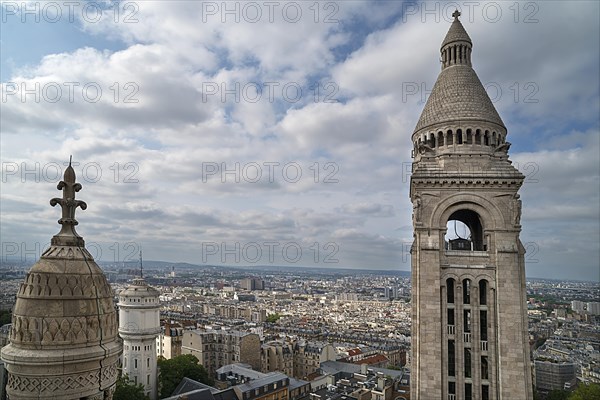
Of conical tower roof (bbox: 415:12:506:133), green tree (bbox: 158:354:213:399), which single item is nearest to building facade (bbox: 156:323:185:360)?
green tree (bbox: 158:354:213:399)

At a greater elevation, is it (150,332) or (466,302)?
(466,302)

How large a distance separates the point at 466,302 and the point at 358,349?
2952 inches

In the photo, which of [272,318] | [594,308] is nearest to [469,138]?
[272,318]

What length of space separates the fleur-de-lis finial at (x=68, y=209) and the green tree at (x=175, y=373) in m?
55.6

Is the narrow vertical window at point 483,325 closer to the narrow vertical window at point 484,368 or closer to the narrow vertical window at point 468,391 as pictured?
the narrow vertical window at point 484,368

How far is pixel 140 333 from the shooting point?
2002 inches

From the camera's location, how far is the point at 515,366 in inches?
835

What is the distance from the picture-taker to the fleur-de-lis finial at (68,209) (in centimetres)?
625

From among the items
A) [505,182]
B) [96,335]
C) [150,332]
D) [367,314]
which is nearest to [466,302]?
[505,182]

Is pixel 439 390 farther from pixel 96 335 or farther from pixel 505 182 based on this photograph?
pixel 96 335

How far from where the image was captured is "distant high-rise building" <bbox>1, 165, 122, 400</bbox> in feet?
18.5

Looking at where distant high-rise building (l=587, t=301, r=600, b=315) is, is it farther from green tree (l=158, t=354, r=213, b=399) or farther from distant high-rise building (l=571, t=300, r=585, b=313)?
green tree (l=158, t=354, r=213, b=399)

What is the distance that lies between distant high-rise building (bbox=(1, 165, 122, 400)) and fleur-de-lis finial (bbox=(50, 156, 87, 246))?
0.6 inches

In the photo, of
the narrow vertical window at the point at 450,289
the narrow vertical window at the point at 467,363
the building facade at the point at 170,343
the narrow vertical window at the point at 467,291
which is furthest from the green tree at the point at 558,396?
the building facade at the point at 170,343
